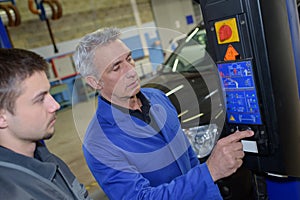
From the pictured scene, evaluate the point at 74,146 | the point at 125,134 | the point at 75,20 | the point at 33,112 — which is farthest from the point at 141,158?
the point at 75,20

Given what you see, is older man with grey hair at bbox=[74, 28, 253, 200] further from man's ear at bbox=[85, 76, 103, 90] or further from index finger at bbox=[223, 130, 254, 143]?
index finger at bbox=[223, 130, 254, 143]

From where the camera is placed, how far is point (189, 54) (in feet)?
11.4

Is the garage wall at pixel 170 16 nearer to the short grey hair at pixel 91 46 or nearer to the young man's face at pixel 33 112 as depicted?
the short grey hair at pixel 91 46

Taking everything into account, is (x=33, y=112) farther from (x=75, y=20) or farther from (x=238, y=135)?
(x=75, y=20)

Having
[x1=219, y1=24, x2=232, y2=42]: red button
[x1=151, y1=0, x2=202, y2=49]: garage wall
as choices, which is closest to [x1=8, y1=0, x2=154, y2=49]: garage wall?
[x1=151, y1=0, x2=202, y2=49]: garage wall

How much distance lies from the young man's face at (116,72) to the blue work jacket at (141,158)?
66 mm

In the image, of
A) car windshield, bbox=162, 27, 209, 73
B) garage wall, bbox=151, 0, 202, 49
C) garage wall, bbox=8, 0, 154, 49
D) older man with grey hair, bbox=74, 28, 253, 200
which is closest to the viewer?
older man with grey hair, bbox=74, 28, 253, 200

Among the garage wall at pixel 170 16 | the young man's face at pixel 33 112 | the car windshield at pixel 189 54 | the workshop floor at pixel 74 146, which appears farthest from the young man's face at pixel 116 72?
the garage wall at pixel 170 16

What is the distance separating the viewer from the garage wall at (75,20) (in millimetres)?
7758

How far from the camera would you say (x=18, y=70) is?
879mm

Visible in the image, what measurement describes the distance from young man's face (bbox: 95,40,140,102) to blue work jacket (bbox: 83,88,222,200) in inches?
2.6

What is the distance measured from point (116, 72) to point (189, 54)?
7.56 ft

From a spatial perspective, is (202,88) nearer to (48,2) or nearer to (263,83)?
(263,83)

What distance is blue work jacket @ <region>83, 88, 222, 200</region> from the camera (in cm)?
105
